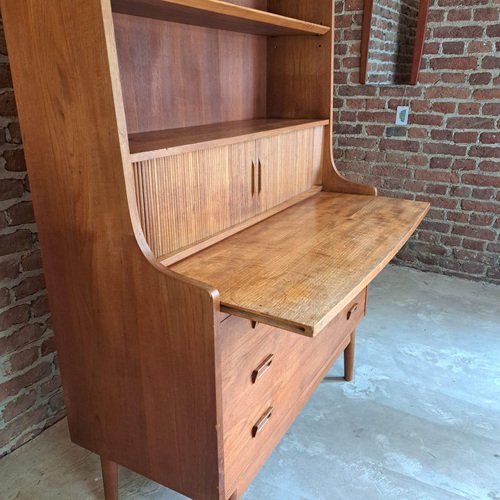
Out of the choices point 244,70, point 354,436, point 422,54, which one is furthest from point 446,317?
point 244,70

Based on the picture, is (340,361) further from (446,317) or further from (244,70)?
(244,70)

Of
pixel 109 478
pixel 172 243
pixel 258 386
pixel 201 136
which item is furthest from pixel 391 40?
pixel 109 478

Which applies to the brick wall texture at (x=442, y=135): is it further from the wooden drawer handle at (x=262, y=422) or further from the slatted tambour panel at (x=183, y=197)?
the wooden drawer handle at (x=262, y=422)

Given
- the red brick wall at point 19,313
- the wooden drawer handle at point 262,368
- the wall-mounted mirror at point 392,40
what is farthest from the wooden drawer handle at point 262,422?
the wall-mounted mirror at point 392,40

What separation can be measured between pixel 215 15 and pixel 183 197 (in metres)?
0.53

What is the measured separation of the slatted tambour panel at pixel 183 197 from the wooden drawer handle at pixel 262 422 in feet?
1.73

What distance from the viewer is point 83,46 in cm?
92

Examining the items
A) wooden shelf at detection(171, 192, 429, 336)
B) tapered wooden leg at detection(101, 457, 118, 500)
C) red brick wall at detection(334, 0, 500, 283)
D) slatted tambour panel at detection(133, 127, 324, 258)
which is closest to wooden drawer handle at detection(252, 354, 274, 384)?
Answer: wooden shelf at detection(171, 192, 429, 336)

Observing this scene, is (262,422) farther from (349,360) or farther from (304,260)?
(349,360)

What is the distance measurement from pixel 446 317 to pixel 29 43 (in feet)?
8.06

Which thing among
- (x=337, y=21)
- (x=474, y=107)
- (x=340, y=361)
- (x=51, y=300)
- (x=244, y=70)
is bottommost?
(x=340, y=361)

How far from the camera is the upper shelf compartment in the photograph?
112 centimetres

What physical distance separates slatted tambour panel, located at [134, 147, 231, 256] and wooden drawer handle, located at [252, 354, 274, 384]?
380mm

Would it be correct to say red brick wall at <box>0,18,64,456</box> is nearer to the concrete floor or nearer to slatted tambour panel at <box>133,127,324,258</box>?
the concrete floor
